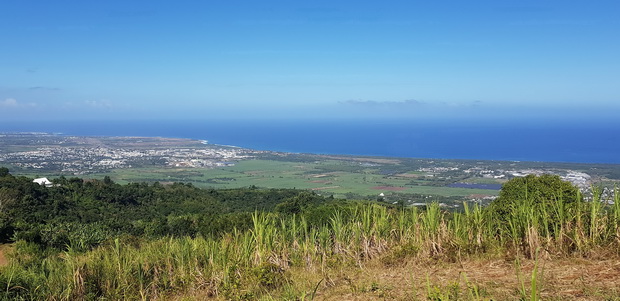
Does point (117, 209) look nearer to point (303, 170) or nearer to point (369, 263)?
point (369, 263)

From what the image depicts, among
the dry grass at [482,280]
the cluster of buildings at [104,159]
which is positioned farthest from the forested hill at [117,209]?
the cluster of buildings at [104,159]

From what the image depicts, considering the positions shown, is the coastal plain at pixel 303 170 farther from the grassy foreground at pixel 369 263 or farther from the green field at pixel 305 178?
the grassy foreground at pixel 369 263

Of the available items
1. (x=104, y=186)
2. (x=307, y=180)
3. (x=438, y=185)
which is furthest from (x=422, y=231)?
(x=307, y=180)

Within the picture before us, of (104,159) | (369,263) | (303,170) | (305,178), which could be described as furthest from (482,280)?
(104,159)

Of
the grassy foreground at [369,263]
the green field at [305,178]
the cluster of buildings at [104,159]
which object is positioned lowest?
the green field at [305,178]

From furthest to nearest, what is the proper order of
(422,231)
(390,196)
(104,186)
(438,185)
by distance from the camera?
(438,185), (390,196), (104,186), (422,231)

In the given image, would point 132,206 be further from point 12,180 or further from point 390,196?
point 390,196
